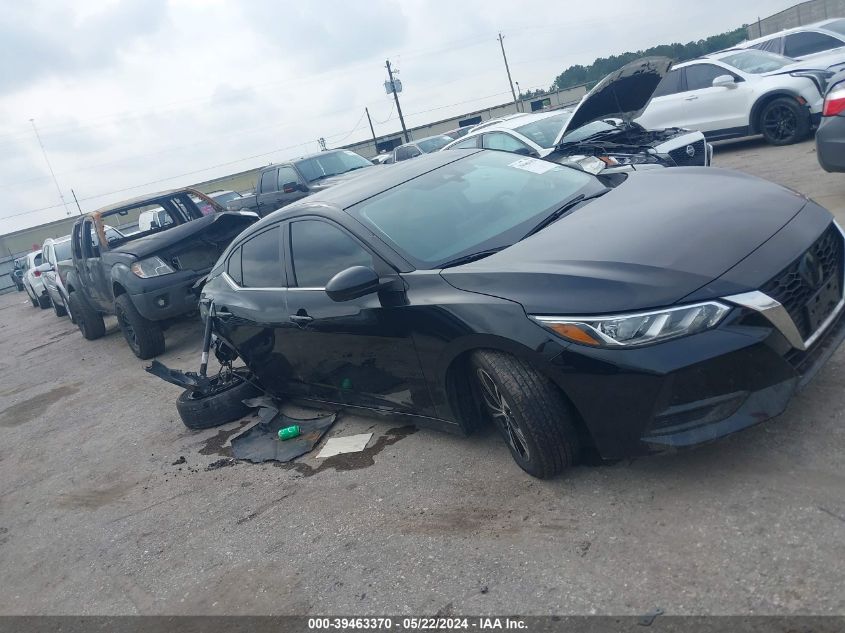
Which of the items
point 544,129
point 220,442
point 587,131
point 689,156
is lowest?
point 220,442

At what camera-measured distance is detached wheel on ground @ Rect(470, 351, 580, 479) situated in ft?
10.8

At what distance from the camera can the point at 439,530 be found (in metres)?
3.50

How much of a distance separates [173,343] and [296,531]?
676 centimetres

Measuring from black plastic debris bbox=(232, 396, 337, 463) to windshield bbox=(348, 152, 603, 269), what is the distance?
1.72 meters

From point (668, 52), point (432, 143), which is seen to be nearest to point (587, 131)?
point (432, 143)

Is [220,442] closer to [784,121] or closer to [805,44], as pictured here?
[784,121]

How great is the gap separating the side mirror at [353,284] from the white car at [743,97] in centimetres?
921

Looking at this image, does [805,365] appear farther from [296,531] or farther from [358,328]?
[296,531]

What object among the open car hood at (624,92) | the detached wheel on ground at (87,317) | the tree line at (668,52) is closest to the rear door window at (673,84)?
the open car hood at (624,92)

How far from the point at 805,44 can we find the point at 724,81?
390 centimetres

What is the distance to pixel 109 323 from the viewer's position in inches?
547

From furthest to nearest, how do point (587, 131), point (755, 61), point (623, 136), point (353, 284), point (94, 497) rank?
point (755, 61) < point (587, 131) < point (623, 136) < point (94, 497) < point (353, 284)

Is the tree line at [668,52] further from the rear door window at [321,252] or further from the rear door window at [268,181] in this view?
the rear door window at [321,252]

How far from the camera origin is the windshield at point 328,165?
47.8ft
